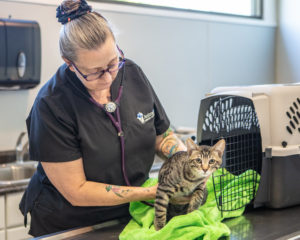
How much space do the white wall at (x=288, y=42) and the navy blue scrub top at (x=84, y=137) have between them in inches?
101

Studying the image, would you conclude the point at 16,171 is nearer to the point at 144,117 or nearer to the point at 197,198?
the point at 144,117

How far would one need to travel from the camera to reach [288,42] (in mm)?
3824

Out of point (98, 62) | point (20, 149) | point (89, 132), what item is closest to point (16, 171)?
point (20, 149)

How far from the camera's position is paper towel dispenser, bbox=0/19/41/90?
89.5 inches

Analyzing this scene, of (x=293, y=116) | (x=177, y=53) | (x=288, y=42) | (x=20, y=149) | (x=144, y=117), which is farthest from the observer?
(x=288, y=42)

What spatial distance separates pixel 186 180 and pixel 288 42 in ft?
9.81

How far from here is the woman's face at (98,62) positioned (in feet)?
4.25

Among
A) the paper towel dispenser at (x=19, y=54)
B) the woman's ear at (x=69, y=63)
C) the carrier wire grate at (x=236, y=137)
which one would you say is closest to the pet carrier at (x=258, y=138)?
the carrier wire grate at (x=236, y=137)

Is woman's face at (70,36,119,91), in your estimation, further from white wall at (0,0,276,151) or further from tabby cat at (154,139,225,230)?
white wall at (0,0,276,151)

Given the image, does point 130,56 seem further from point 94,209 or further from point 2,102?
point 94,209

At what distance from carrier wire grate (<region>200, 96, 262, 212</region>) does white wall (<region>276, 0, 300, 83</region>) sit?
2540 millimetres

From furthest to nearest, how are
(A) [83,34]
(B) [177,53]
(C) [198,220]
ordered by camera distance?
(B) [177,53] < (A) [83,34] < (C) [198,220]

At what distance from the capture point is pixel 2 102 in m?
2.43

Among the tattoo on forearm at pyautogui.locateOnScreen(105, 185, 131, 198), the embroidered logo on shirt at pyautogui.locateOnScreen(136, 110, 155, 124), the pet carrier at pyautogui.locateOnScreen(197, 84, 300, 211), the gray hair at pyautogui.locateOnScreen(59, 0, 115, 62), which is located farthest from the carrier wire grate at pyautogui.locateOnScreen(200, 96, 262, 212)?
the gray hair at pyautogui.locateOnScreen(59, 0, 115, 62)
